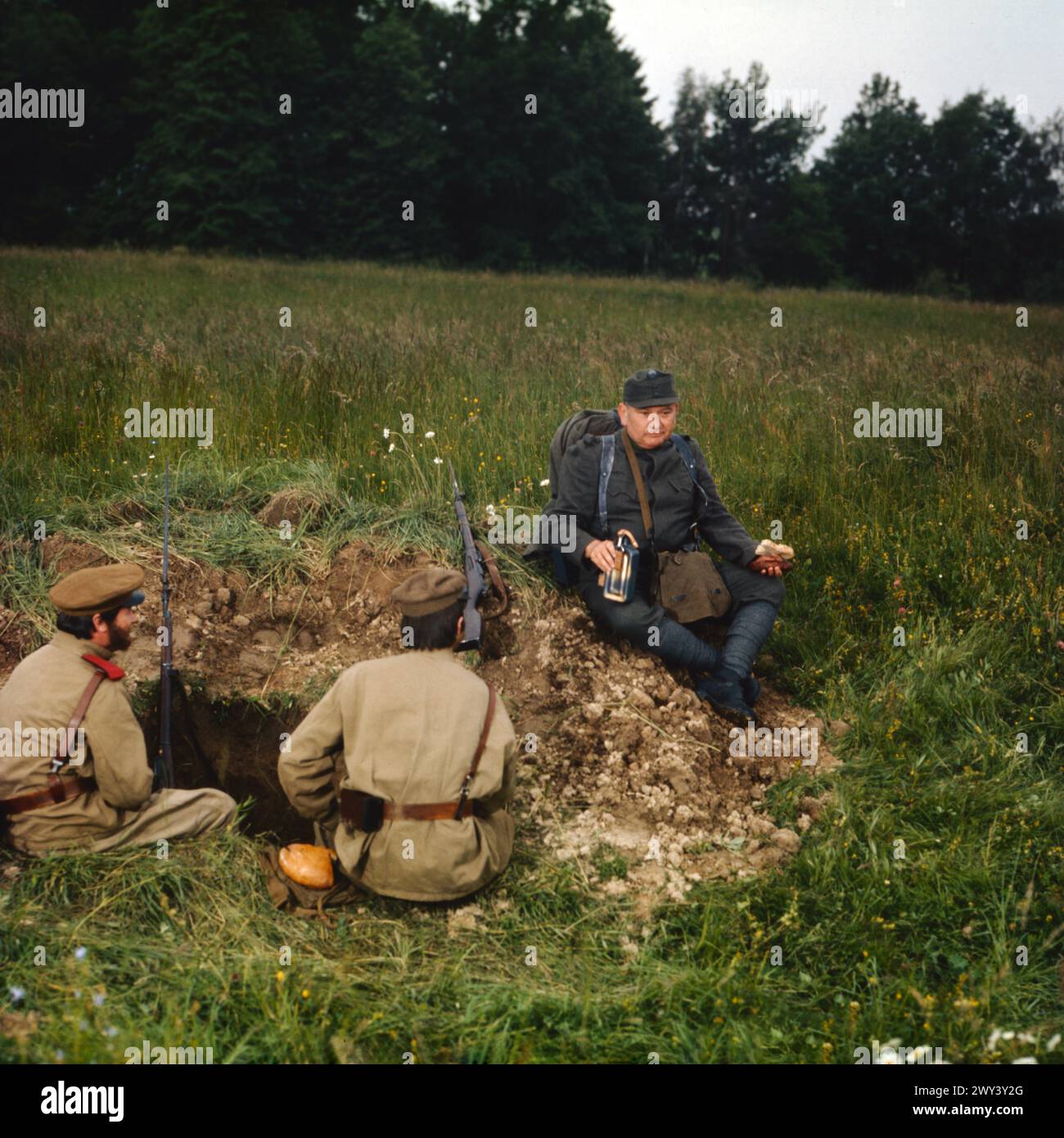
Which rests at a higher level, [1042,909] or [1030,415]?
[1030,415]

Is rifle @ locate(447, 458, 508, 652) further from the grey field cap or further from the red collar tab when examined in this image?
the red collar tab

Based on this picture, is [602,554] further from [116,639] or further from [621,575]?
[116,639]

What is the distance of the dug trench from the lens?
451 centimetres

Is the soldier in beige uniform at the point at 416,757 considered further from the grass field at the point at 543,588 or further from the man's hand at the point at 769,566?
the man's hand at the point at 769,566

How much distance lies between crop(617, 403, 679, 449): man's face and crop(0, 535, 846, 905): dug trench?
3.49 feet

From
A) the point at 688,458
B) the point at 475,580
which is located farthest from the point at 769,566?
the point at 475,580

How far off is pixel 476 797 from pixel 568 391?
5060mm

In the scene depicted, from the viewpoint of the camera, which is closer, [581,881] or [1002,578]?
[581,881]

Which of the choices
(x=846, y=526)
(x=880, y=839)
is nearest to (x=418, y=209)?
(x=846, y=526)

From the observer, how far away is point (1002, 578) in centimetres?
592

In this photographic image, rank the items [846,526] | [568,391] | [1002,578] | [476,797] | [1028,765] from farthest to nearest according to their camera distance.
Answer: [568,391]
[846,526]
[1002,578]
[1028,765]
[476,797]

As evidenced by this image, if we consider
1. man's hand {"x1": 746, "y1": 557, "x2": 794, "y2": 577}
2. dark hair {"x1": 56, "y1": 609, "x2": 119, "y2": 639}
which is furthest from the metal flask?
dark hair {"x1": 56, "y1": 609, "x2": 119, "y2": 639}

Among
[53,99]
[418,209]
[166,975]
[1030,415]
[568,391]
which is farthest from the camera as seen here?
[53,99]
